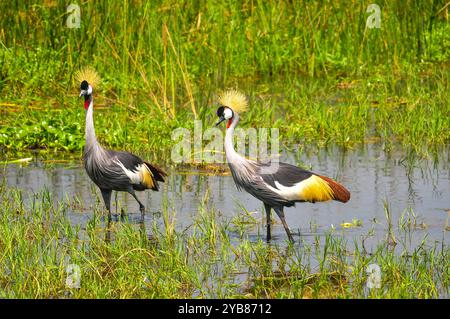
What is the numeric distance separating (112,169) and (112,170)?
11mm

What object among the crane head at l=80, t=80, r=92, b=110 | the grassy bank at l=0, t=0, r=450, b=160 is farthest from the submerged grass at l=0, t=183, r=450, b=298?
the grassy bank at l=0, t=0, r=450, b=160

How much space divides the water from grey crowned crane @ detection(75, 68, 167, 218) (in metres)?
0.20

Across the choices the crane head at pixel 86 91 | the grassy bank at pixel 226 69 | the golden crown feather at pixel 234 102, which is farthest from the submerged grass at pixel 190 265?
the grassy bank at pixel 226 69

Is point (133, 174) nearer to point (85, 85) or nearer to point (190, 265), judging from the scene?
point (85, 85)

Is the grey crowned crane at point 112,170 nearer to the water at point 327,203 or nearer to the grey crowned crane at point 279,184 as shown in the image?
the water at point 327,203

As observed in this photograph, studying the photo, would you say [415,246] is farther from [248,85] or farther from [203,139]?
[248,85]

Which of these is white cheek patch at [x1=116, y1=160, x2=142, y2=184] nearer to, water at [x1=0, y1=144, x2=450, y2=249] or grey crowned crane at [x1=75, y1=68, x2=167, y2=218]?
grey crowned crane at [x1=75, y1=68, x2=167, y2=218]

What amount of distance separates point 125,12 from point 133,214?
4296 mm

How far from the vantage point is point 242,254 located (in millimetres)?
7633

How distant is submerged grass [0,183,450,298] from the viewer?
6.69 metres

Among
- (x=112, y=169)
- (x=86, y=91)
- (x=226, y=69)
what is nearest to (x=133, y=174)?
(x=112, y=169)

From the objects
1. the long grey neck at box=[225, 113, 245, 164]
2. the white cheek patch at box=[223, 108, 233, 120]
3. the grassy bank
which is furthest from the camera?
the grassy bank

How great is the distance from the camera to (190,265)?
7.39 m

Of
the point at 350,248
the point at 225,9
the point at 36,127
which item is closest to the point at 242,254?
the point at 350,248
